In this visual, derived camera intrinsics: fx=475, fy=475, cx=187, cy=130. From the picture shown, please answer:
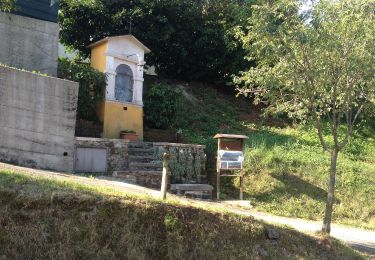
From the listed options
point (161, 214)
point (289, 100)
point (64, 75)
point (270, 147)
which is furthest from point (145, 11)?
point (161, 214)

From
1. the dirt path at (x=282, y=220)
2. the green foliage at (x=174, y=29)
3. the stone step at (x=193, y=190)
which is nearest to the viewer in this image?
the dirt path at (x=282, y=220)

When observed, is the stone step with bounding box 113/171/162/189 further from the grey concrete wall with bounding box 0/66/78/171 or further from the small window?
the small window

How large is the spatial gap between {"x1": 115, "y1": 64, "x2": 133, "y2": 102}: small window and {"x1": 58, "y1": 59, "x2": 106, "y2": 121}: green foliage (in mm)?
663

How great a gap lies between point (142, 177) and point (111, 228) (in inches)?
275

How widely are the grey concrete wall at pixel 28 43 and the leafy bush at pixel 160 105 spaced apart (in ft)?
11.9

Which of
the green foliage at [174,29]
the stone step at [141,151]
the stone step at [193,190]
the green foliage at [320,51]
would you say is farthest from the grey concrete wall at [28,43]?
the green foliage at [320,51]

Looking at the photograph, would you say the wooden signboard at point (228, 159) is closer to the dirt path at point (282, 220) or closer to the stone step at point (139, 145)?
the dirt path at point (282, 220)

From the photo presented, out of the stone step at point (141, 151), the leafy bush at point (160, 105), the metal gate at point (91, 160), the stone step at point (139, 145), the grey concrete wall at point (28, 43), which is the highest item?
the grey concrete wall at point (28, 43)

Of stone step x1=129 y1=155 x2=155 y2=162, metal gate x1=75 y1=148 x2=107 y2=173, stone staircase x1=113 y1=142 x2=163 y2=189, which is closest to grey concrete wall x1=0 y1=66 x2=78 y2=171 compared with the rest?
metal gate x1=75 y1=148 x2=107 y2=173

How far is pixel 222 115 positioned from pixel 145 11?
18.6ft

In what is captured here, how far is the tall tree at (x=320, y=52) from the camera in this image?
8766 mm

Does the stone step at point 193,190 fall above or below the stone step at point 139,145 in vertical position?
below

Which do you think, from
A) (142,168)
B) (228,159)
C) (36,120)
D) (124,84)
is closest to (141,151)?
(142,168)

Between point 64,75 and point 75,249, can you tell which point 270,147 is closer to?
Answer: point 64,75
